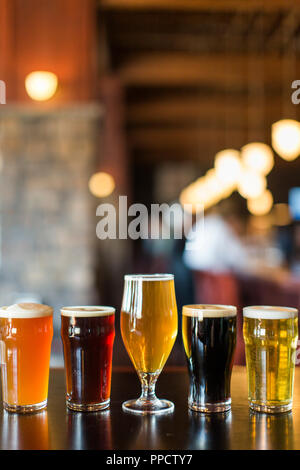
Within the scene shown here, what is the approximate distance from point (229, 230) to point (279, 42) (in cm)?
401

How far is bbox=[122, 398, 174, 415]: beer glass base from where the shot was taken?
3.01 ft

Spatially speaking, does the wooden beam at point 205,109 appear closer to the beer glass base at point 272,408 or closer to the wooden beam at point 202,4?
the wooden beam at point 202,4

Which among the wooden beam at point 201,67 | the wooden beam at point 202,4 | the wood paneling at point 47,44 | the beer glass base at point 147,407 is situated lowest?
the beer glass base at point 147,407

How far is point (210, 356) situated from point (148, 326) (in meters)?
0.12

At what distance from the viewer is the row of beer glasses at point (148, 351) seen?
36.6 inches

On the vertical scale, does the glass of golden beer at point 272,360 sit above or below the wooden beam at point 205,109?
below

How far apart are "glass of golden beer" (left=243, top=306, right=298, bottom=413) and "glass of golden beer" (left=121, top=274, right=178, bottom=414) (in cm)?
15

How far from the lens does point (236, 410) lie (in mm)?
939

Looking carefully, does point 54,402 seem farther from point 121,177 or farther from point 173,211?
point 173,211

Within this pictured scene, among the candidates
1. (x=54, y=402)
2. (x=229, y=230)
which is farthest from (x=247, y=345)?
(x=229, y=230)

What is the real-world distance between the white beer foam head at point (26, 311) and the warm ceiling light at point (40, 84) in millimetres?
3435

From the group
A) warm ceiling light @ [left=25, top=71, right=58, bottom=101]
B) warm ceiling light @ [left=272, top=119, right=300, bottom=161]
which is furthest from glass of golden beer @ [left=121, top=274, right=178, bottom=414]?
warm ceiling light @ [left=272, top=119, right=300, bottom=161]

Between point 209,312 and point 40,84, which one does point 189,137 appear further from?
point 209,312

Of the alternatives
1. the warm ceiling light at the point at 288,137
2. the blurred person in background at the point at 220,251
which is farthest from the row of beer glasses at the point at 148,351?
the blurred person in background at the point at 220,251
